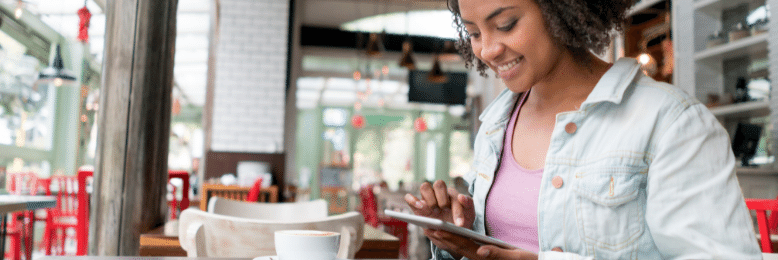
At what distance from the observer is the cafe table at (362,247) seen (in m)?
1.74

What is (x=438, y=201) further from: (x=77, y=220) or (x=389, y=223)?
(x=389, y=223)

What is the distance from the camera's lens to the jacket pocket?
919 mm

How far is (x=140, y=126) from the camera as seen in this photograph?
2.10 m

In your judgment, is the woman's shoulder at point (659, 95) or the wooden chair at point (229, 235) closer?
the woman's shoulder at point (659, 95)

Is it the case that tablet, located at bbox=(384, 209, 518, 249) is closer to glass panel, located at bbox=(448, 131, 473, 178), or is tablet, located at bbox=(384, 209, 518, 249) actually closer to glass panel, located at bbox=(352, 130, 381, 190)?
glass panel, located at bbox=(352, 130, 381, 190)

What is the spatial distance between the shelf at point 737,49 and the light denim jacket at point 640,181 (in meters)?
3.10

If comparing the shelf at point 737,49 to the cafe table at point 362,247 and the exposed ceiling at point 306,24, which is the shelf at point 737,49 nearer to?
the cafe table at point 362,247

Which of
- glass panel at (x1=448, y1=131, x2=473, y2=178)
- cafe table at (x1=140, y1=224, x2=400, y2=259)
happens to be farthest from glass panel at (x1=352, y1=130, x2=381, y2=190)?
cafe table at (x1=140, y1=224, x2=400, y2=259)

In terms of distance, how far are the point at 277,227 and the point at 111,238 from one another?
1.19 meters

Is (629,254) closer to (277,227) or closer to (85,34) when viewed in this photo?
(277,227)

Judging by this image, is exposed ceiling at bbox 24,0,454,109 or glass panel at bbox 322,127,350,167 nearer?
exposed ceiling at bbox 24,0,454,109

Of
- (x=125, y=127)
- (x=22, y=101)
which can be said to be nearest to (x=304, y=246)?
(x=125, y=127)

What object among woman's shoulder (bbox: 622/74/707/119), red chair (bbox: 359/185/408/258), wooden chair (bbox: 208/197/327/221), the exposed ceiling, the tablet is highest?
the exposed ceiling

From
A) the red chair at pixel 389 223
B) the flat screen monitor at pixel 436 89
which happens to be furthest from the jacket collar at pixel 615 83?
the flat screen monitor at pixel 436 89
